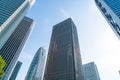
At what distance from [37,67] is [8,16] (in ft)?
342

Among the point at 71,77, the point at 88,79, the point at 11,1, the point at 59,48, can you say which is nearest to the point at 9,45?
the point at 11,1

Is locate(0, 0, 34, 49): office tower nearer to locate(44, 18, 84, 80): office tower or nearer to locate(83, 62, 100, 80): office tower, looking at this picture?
locate(44, 18, 84, 80): office tower

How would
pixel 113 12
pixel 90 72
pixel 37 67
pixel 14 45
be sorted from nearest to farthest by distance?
pixel 113 12 → pixel 14 45 → pixel 90 72 → pixel 37 67

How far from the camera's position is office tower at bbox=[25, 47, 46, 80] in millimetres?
151800

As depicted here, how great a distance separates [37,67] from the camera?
6211 inches

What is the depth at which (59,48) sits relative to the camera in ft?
349

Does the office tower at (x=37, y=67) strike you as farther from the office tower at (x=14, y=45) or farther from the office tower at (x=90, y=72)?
Answer: the office tower at (x=14, y=45)

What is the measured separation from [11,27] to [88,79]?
114189mm

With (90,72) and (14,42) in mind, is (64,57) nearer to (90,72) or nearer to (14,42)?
(14,42)

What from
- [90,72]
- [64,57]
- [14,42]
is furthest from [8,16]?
[90,72]

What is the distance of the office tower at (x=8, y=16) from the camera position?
6112 centimetres

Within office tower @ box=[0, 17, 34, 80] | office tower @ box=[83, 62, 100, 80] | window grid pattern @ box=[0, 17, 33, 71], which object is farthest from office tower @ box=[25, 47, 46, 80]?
window grid pattern @ box=[0, 17, 33, 71]

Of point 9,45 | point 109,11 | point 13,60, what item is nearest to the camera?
point 109,11

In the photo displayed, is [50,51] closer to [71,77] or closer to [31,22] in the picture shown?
[31,22]
